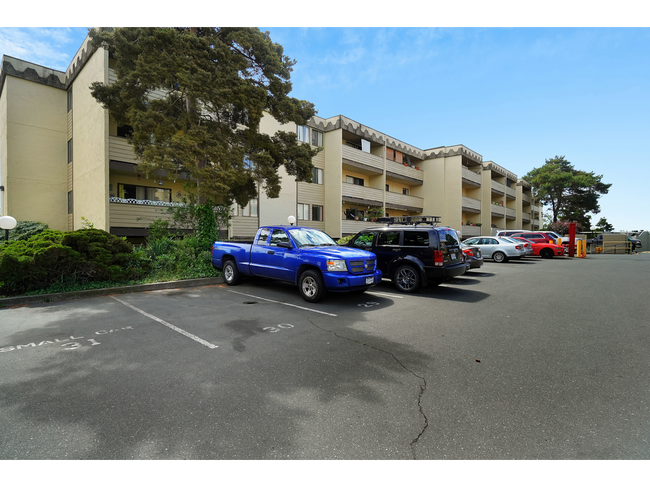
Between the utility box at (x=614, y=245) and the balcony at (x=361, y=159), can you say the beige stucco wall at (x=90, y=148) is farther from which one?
the utility box at (x=614, y=245)

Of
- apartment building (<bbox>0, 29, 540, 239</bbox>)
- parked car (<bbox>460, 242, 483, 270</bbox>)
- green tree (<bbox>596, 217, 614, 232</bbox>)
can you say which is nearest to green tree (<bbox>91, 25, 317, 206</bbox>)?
apartment building (<bbox>0, 29, 540, 239</bbox>)

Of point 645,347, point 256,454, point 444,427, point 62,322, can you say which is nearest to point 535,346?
point 645,347

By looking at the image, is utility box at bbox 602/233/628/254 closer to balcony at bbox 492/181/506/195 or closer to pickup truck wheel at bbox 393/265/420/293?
balcony at bbox 492/181/506/195

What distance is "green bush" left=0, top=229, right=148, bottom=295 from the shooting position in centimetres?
772

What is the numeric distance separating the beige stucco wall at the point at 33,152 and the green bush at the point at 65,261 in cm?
1208

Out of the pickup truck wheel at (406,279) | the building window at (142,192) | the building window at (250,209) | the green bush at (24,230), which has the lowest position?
the pickup truck wheel at (406,279)

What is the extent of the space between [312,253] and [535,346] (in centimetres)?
474

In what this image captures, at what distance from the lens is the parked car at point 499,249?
18.5m

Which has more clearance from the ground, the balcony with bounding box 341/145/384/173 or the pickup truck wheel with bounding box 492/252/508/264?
the balcony with bounding box 341/145/384/173

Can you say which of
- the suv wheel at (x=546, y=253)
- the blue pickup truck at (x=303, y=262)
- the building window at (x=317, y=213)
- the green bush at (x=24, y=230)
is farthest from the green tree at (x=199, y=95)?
the suv wheel at (x=546, y=253)

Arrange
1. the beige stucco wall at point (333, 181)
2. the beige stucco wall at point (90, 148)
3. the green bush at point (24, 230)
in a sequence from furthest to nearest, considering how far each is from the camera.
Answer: the beige stucco wall at point (333, 181) < the beige stucco wall at point (90, 148) < the green bush at point (24, 230)

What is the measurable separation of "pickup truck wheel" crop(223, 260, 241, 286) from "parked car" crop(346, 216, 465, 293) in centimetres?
438
